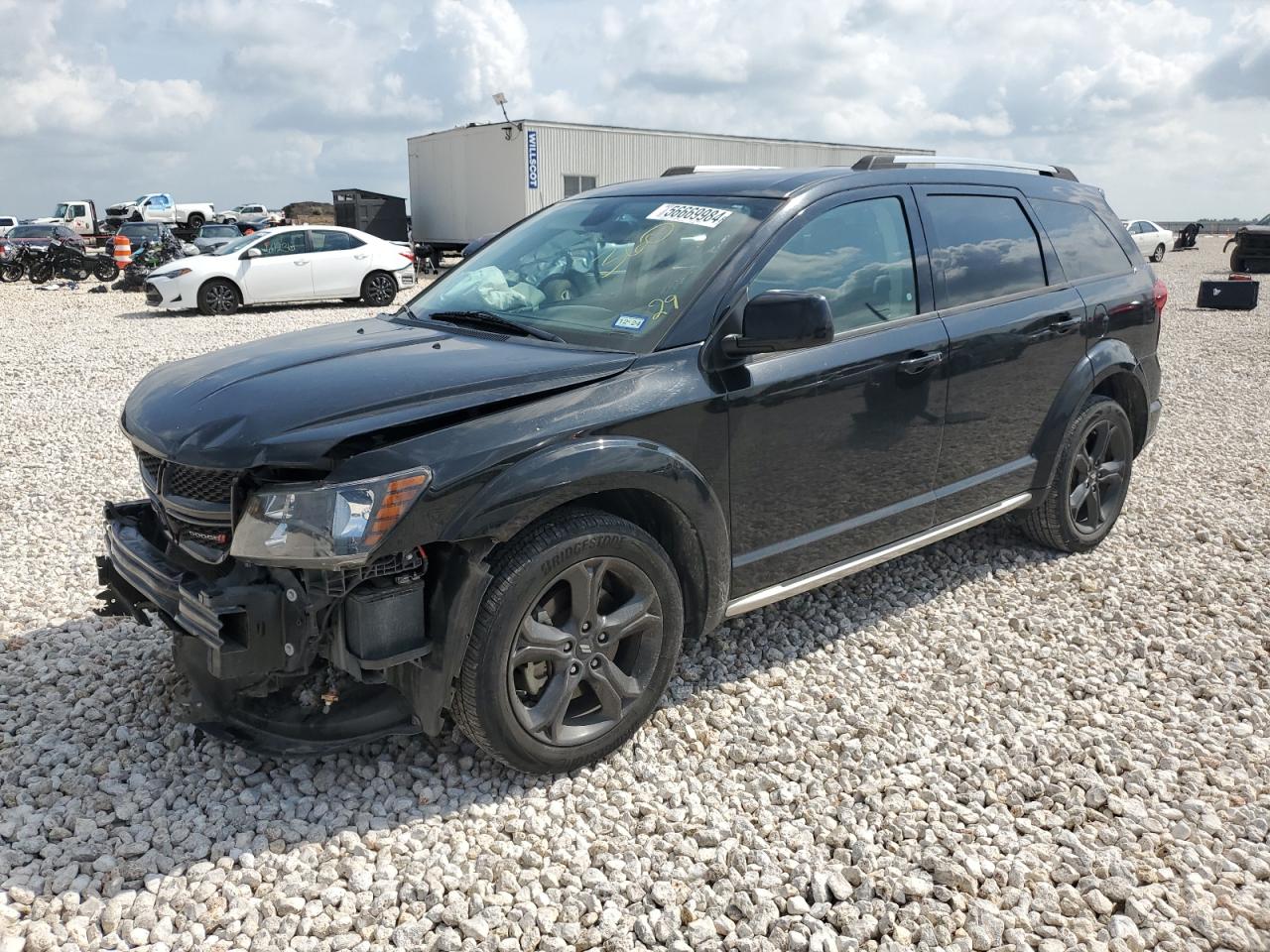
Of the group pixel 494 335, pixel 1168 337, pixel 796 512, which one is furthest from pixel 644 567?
pixel 1168 337

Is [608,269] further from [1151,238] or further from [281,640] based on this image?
[1151,238]

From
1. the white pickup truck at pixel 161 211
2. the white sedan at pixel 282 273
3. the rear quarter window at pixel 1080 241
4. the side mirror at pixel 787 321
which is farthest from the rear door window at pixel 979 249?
the white pickup truck at pixel 161 211

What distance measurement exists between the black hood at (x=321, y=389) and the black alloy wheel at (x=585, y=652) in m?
0.62

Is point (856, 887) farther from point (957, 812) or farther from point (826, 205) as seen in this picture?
point (826, 205)

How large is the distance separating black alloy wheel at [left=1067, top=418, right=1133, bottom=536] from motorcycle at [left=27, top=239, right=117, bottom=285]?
24.7 m

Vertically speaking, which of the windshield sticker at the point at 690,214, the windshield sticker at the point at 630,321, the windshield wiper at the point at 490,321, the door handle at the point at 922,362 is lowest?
the door handle at the point at 922,362

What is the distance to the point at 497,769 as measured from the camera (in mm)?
3246

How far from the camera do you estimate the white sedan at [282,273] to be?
16281 mm

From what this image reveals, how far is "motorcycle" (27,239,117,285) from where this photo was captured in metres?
23.7

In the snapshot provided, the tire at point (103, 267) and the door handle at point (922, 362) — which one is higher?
the door handle at point (922, 362)

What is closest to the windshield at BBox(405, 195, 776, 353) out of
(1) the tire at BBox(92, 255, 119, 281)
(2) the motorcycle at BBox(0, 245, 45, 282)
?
(1) the tire at BBox(92, 255, 119, 281)

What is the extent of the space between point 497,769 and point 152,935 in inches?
42.6

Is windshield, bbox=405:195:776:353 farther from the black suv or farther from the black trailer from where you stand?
the black trailer

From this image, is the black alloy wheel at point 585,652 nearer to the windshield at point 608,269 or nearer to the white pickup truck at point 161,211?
the windshield at point 608,269
